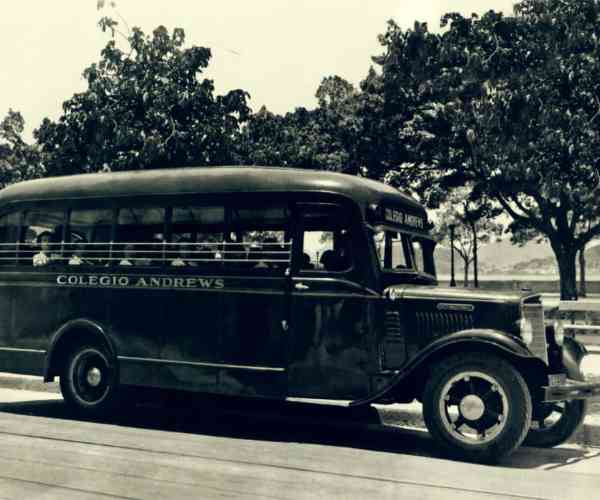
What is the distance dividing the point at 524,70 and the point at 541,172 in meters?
3.55

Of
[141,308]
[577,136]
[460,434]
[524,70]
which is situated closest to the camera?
[460,434]

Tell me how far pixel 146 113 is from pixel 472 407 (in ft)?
68.4

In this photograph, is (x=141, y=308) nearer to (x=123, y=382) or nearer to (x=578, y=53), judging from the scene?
(x=123, y=382)

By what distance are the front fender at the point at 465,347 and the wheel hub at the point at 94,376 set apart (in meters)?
3.38

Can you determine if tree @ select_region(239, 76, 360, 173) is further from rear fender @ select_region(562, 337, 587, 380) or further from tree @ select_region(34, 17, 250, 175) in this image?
rear fender @ select_region(562, 337, 587, 380)

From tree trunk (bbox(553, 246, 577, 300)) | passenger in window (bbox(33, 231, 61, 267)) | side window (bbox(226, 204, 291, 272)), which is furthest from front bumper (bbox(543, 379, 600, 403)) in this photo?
tree trunk (bbox(553, 246, 577, 300))

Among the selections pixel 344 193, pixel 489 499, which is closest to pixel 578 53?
pixel 344 193

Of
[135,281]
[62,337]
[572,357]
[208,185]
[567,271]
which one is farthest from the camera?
[567,271]

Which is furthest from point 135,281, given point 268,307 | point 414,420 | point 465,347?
point 465,347

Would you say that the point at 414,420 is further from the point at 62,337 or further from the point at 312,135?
the point at 312,135

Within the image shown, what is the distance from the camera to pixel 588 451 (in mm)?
7406

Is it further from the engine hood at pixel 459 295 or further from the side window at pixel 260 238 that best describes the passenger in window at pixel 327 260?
the engine hood at pixel 459 295

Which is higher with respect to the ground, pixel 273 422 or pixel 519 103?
pixel 519 103

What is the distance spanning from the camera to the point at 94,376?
8984 mm
